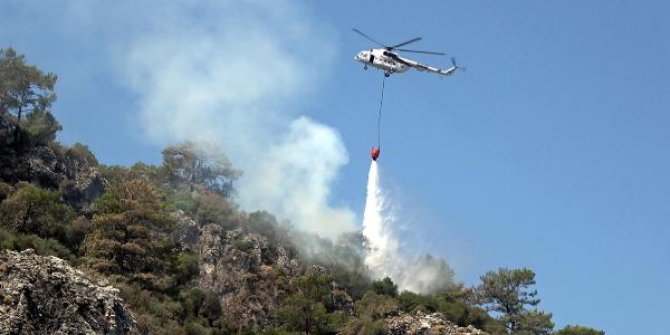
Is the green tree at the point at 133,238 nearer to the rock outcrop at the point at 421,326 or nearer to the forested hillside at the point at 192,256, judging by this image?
the forested hillside at the point at 192,256

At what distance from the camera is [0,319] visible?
1779 inches

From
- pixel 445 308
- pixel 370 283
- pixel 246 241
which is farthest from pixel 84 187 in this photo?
pixel 445 308

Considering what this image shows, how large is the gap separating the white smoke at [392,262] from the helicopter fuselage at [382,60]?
76.1 feet

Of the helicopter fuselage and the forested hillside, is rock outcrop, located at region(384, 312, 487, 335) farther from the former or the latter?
the helicopter fuselage

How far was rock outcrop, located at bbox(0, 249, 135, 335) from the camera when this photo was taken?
153 feet

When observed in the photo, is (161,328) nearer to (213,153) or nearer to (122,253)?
(122,253)

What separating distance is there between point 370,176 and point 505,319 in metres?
23.4

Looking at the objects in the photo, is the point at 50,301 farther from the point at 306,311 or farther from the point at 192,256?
the point at 192,256

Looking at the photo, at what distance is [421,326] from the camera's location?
78062mm

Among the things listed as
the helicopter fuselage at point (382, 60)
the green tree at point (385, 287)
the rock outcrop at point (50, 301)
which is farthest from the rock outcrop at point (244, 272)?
the rock outcrop at point (50, 301)

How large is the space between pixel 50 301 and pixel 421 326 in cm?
3787

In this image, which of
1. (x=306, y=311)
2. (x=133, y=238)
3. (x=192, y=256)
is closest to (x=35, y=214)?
(x=133, y=238)

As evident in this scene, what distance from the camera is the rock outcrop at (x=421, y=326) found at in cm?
7731

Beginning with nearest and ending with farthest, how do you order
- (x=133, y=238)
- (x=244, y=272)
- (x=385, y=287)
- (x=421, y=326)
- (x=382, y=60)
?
(x=421, y=326) < (x=133, y=238) < (x=382, y=60) < (x=244, y=272) < (x=385, y=287)
